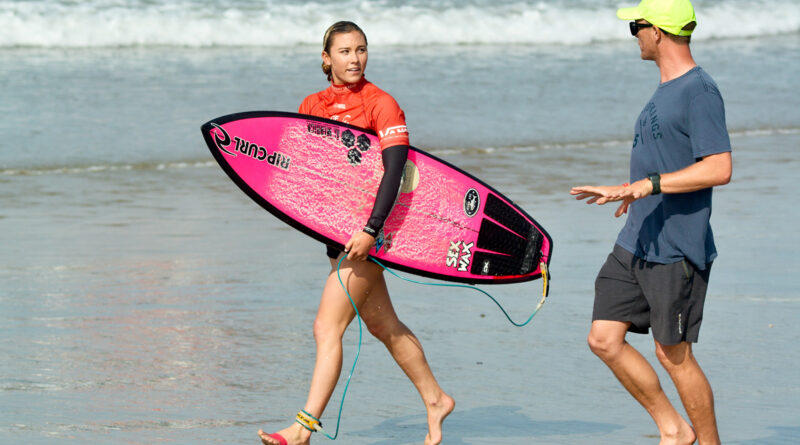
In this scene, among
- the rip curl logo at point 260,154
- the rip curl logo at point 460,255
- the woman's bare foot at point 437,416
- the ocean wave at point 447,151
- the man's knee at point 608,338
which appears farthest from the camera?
the ocean wave at point 447,151

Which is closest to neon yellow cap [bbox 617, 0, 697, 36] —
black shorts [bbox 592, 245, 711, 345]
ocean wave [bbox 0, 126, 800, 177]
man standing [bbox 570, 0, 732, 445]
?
man standing [bbox 570, 0, 732, 445]

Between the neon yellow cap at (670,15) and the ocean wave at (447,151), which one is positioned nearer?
the neon yellow cap at (670,15)

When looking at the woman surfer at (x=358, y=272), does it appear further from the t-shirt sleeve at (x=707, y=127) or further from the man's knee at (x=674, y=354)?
the t-shirt sleeve at (x=707, y=127)

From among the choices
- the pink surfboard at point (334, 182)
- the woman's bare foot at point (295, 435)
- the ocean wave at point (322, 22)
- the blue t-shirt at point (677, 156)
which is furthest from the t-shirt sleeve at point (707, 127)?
the ocean wave at point (322, 22)

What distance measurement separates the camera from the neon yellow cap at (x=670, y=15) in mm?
3885

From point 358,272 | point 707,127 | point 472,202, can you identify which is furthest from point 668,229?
point 358,272

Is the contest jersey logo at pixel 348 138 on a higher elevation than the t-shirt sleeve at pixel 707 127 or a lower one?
lower

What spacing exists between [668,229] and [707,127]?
1.27 feet

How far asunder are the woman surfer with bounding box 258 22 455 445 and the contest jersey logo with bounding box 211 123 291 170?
21 cm

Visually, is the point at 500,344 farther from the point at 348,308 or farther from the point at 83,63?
the point at 83,63

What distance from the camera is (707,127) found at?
12.2ft

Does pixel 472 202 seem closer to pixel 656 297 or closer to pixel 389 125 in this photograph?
pixel 389 125

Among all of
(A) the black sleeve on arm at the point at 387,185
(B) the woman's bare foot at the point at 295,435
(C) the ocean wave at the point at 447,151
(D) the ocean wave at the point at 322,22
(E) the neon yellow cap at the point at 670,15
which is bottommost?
(D) the ocean wave at the point at 322,22

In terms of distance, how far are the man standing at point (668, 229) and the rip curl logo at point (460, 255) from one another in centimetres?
68
